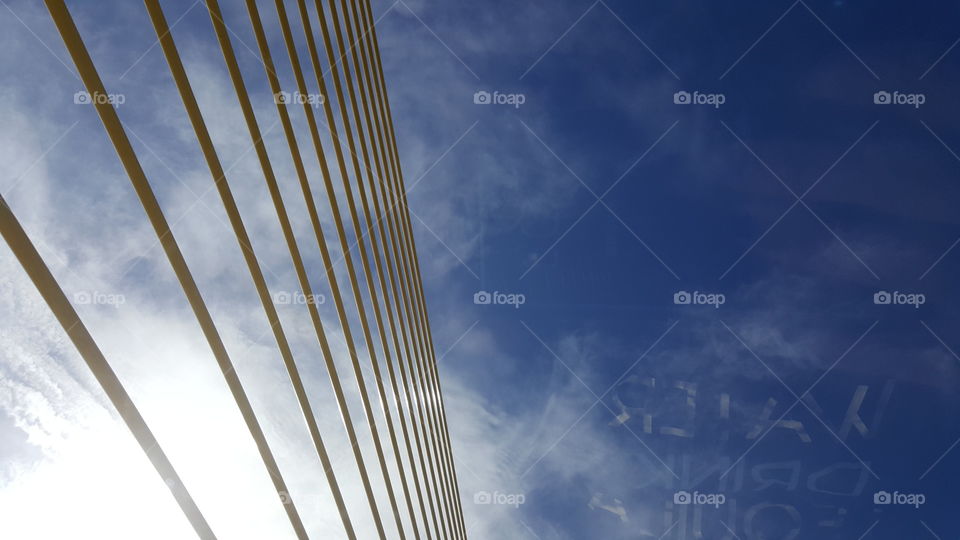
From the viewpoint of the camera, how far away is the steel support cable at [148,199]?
2.21 meters

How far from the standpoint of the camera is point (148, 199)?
2.71m

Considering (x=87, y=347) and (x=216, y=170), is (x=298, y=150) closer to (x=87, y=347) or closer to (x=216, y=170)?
(x=216, y=170)

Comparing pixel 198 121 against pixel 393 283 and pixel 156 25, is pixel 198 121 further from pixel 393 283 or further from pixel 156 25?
pixel 393 283

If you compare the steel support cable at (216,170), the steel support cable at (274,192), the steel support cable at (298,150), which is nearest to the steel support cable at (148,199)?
the steel support cable at (216,170)

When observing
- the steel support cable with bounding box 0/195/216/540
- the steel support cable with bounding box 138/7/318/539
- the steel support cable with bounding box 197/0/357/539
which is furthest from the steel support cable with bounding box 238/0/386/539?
the steel support cable with bounding box 0/195/216/540

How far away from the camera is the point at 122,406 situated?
246 cm

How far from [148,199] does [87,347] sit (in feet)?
2.73

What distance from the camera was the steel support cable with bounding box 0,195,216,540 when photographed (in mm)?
1926

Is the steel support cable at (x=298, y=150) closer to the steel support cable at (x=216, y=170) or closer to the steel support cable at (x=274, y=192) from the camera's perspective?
the steel support cable at (x=274, y=192)

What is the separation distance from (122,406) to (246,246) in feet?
5.32

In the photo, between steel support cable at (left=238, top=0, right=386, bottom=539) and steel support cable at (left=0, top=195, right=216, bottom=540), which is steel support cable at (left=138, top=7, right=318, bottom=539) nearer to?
steel support cable at (left=238, top=0, right=386, bottom=539)

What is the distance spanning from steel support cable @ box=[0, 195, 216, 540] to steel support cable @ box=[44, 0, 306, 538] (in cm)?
66

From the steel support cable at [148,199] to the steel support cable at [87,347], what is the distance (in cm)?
66

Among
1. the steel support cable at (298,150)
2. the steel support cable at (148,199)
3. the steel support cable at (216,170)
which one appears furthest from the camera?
the steel support cable at (298,150)
